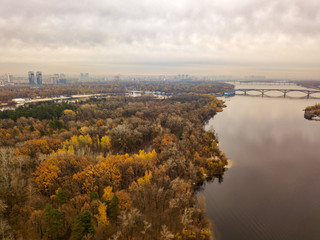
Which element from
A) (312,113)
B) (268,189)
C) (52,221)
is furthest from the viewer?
(312,113)

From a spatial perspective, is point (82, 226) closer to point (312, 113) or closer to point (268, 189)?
point (268, 189)

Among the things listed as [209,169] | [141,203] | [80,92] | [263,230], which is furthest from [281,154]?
[80,92]

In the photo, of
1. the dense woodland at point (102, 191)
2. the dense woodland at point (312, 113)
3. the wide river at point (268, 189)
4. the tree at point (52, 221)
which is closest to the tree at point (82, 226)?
the dense woodland at point (102, 191)

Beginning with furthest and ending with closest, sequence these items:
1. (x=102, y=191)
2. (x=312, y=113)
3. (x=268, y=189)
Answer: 1. (x=312, y=113)
2. (x=268, y=189)
3. (x=102, y=191)

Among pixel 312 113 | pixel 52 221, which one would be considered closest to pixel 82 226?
pixel 52 221

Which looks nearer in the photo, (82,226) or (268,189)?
(82,226)

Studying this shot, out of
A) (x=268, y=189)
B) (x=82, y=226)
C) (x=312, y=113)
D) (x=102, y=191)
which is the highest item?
(x=312, y=113)

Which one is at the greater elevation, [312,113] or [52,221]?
→ [312,113]

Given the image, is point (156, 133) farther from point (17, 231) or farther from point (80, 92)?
point (80, 92)

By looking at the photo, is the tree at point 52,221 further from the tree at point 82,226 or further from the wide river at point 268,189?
the wide river at point 268,189
